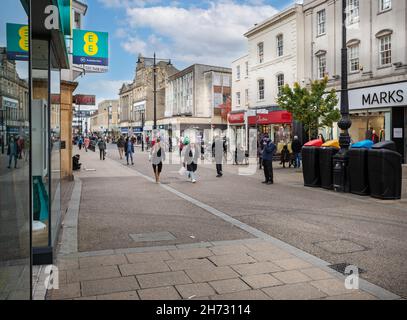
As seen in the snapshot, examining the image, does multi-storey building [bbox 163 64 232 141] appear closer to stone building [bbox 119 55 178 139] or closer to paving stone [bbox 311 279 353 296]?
stone building [bbox 119 55 178 139]

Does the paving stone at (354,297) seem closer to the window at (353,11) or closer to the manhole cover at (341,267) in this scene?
the manhole cover at (341,267)

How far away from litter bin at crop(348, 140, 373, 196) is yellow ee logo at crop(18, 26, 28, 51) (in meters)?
10.0

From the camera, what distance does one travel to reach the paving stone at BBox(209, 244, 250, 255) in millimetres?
5699

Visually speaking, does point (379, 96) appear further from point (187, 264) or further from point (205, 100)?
point (205, 100)

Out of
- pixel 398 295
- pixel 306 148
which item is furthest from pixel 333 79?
pixel 398 295

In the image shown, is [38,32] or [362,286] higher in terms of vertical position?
[38,32]

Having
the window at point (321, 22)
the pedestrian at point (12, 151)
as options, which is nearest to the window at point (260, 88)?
the window at point (321, 22)

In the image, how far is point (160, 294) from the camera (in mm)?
4082

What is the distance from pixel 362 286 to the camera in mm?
4355

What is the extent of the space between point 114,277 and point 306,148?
10.1 m

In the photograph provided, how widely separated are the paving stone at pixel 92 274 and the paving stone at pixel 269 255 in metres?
1.89

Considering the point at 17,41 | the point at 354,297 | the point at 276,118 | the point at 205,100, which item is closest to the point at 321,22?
the point at 276,118
